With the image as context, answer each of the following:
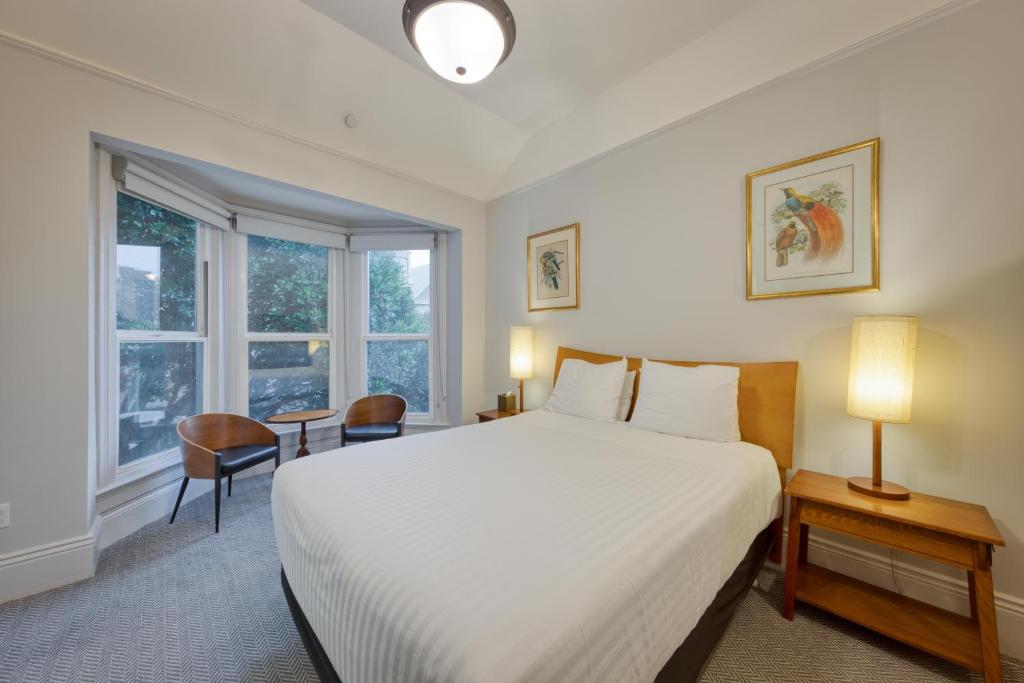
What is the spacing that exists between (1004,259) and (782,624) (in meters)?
1.79

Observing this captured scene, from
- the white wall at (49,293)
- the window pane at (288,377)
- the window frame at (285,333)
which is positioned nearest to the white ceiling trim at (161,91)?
the white wall at (49,293)

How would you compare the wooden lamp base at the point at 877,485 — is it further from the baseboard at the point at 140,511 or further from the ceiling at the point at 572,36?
the baseboard at the point at 140,511

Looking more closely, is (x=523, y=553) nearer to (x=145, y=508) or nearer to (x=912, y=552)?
(x=912, y=552)

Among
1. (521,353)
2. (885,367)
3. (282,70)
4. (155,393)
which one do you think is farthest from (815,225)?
(155,393)

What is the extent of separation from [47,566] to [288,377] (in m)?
2.02

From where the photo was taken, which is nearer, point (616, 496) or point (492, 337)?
point (616, 496)

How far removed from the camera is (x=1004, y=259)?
1.51 m

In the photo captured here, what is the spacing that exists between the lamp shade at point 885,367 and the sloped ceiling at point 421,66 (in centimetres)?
139

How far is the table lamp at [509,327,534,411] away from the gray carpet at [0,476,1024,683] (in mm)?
2052

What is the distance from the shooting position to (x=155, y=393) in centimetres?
274

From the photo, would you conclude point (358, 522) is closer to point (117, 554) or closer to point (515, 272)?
point (117, 554)

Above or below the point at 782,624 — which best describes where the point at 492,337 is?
above

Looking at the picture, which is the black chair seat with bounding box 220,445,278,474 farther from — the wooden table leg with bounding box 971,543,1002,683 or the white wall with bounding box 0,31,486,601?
the wooden table leg with bounding box 971,543,1002,683

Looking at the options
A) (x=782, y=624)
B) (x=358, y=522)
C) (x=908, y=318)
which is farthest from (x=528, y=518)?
(x=908, y=318)
